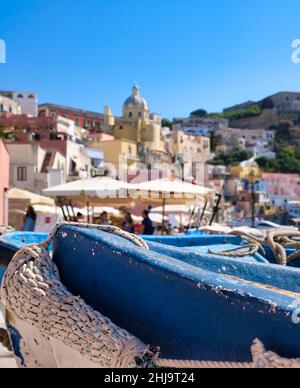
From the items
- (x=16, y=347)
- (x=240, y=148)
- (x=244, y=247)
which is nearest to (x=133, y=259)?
(x=16, y=347)

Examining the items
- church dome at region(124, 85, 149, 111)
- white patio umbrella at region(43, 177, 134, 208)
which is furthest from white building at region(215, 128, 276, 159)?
white patio umbrella at region(43, 177, 134, 208)

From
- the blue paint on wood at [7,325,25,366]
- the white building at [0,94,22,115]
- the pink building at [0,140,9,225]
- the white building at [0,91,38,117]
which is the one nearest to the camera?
the blue paint on wood at [7,325,25,366]

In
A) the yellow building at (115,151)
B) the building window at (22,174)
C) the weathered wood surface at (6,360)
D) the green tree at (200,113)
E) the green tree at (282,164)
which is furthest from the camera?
the green tree at (200,113)

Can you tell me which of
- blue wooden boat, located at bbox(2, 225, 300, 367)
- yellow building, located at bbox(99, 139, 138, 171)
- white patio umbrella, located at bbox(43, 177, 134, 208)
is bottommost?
blue wooden boat, located at bbox(2, 225, 300, 367)

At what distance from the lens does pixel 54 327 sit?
93.4 inches

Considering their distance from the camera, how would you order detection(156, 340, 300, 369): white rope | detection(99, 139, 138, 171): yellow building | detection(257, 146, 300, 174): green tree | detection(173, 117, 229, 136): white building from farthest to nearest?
detection(173, 117, 229, 136): white building < detection(257, 146, 300, 174): green tree < detection(99, 139, 138, 171): yellow building < detection(156, 340, 300, 369): white rope

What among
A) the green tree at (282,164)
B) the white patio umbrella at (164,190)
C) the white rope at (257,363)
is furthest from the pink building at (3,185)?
the green tree at (282,164)

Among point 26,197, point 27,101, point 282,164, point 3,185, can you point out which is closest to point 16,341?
point 3,185

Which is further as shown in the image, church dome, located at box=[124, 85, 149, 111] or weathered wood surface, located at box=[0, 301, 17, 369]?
church dome, located at box=[124, 85, 149, 111]

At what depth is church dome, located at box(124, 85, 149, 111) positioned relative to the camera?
8112 cm

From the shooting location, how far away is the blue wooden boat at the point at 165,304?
1.94 metres

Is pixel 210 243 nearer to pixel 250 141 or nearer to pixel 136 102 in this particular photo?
pixel 136 102

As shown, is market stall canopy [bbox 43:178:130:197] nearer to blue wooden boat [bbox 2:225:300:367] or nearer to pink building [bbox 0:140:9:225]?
pink building [bbox 0:140:9:225]

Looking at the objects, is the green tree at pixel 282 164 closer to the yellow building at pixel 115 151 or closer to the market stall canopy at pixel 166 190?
the yellow building at pixel 115 151
